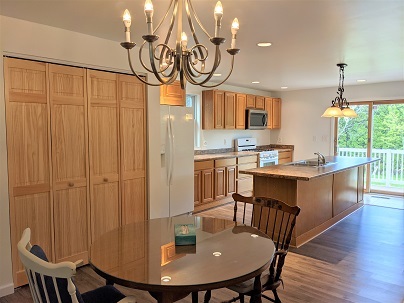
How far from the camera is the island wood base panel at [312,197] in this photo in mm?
3809

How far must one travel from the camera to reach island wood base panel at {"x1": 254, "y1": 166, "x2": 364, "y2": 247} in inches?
150

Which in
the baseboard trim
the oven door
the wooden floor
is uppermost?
the oven door

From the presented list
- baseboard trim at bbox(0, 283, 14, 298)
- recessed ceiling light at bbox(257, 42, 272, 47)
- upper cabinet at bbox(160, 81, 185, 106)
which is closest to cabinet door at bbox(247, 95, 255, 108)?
upper cabinet at bbox(160, 81, 185, 106)

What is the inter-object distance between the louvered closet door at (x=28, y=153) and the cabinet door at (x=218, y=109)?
3.62 meters

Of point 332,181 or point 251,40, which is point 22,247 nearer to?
point 251,40

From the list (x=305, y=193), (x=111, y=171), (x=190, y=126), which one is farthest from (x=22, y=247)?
(x=190, y=126)

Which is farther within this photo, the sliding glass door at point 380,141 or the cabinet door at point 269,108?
the cabinet door at point 269,108

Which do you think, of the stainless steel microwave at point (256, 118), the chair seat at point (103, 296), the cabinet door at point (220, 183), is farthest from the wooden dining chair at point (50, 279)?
the stainless steel microwave at point (256, 118)

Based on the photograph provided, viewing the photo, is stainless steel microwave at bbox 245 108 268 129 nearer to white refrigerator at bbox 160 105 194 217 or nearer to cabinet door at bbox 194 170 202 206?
cabinet door at bbox 194 170 202 206

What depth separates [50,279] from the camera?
1364 mm

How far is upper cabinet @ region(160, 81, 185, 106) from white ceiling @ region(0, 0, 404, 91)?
792mm

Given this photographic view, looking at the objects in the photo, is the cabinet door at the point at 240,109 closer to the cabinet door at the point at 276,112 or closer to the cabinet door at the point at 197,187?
Result: the cabinet door at the point at 276,112

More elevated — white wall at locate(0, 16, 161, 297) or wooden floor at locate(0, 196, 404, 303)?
white wall at locate(0, 16, 161, 297)

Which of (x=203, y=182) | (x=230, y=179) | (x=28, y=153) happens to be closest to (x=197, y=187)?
(x=203, y=182)
